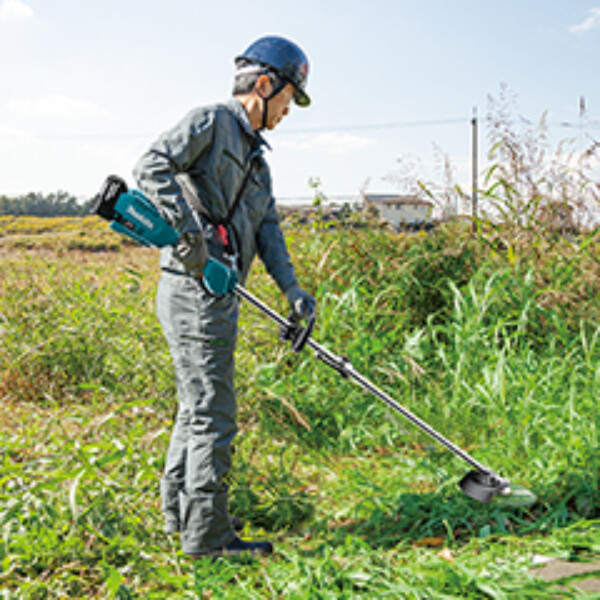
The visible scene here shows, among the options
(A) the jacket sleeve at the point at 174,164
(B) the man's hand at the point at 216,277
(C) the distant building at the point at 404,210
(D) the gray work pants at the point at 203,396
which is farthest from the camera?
(C) the distant building at the point at 404,210

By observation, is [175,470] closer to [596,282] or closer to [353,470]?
[353,470]

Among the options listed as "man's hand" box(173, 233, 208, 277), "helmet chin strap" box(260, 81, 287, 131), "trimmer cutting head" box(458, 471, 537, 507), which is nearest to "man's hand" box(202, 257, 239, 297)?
"man's hand" box(173, 233, 208, 277)

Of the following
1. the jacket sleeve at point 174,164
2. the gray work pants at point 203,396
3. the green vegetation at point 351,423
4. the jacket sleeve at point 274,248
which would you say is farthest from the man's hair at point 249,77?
the green vegetation at point 351,423

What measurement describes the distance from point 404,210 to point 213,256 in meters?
2.98

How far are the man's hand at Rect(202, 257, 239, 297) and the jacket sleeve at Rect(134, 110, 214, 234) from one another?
15 cm

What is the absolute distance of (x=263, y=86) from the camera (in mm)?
2605

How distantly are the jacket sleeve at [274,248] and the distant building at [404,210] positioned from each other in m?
2.22

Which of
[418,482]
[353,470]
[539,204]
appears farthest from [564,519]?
[539,204]

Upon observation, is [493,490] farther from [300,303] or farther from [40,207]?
[40,207]

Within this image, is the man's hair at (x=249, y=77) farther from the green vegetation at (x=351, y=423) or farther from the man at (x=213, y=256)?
the green vegetation at (x=351, y=423)

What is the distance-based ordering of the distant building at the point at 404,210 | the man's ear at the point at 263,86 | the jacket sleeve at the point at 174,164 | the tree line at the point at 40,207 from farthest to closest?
the tree line at the point at 40,207, the distant building at the point at 404,210, the man's ear at the point at 263,86, the jacket sleeve at the point at 174,164

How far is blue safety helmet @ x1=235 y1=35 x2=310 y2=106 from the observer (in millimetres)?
2598

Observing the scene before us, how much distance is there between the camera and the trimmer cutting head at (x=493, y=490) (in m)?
2.65

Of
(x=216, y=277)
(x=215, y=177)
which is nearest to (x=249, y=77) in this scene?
(x=215, y=177)
